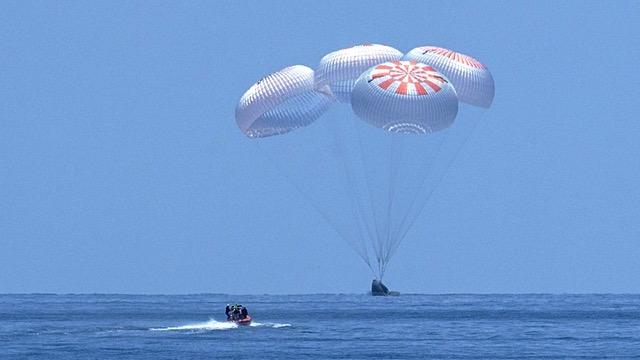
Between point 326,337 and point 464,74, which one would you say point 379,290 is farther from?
point 464,74

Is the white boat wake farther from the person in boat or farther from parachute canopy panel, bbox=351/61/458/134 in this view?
parachute canopy panel, bbox=351/61/458/134

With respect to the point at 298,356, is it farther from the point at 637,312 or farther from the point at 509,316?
the point at 637,312

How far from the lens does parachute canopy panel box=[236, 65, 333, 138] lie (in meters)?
57.7

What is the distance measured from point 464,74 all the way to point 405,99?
3.86m

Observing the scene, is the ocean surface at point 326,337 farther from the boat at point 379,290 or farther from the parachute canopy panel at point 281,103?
the parachute canopy panel at point 281,103

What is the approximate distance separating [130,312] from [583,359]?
4535 centimetres

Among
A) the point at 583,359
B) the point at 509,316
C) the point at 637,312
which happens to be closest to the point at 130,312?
the point at 509,316

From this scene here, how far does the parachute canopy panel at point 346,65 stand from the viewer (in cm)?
5809

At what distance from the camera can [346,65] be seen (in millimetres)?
58281

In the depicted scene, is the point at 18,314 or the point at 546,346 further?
the point at 18,314

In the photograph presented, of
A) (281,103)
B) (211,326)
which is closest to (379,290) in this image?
(211,326)

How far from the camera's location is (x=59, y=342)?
60000 millimetres

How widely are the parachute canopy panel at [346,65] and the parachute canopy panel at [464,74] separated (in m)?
1.26

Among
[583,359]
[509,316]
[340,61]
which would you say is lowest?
[583,359]
